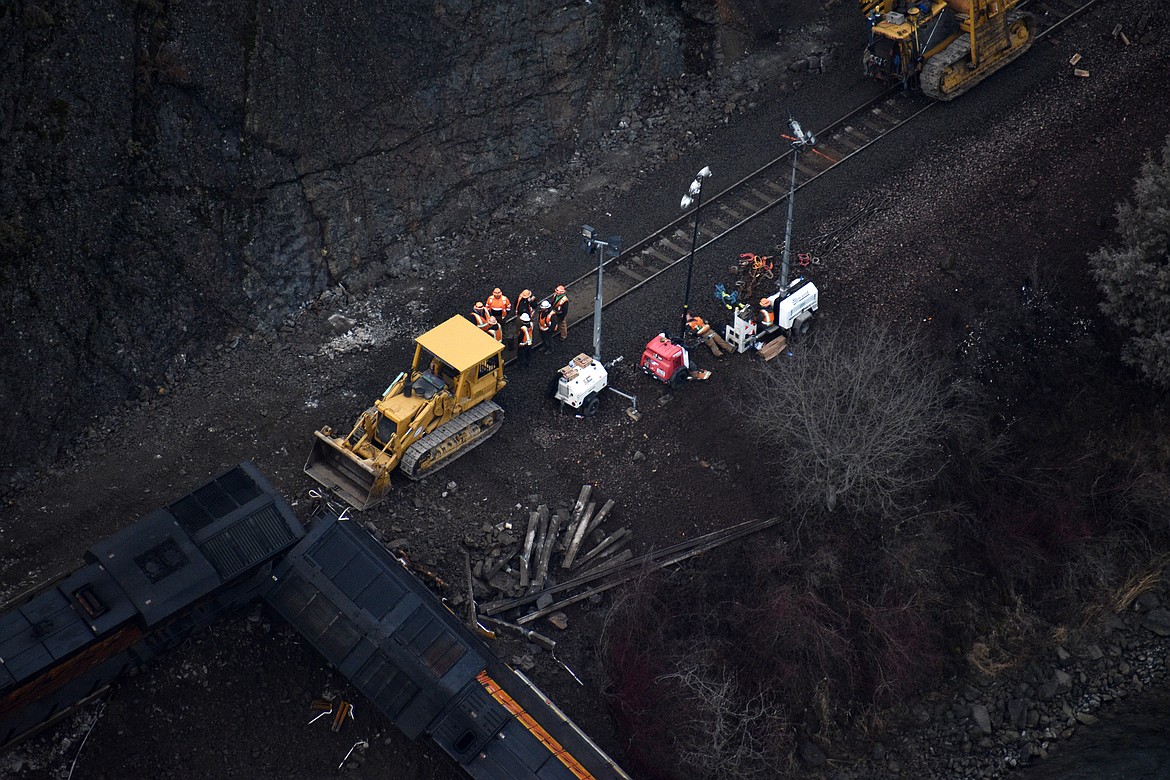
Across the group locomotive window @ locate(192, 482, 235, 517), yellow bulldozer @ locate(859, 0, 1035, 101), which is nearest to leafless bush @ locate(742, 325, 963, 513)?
yellow bulldozer @ locate(859, 0, 1035, 101)

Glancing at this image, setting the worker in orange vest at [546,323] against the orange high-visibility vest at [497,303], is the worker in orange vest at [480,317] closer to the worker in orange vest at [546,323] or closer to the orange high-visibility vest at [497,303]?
the orange high-visibility vest at [497,303]

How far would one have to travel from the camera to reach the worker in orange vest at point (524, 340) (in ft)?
101

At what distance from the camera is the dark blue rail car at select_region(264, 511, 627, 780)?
78.4ft

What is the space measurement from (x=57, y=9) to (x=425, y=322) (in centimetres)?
1049

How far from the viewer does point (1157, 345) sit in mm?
28781

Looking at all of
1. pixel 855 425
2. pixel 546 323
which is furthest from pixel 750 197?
pixel 855 425

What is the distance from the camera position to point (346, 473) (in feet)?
93.1

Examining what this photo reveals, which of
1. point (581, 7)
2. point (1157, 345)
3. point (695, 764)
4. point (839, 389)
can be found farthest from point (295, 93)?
point (1157, 345)

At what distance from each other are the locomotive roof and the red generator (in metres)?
3.66

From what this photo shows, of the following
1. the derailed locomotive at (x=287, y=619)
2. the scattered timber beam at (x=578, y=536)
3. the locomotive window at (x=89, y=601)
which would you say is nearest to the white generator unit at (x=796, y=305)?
the scattered timber beam at (x=578, y=536)

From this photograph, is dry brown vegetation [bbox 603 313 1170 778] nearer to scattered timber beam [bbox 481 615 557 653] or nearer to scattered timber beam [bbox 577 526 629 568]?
scattered timber beam [bbox 481 615 557 653]

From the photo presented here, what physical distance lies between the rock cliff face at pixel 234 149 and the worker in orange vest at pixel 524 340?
4.54 m

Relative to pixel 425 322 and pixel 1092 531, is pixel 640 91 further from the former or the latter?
pixel 1092 531

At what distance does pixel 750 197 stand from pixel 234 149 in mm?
13085
